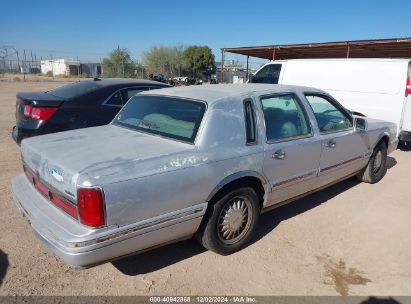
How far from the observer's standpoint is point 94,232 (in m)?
2.43

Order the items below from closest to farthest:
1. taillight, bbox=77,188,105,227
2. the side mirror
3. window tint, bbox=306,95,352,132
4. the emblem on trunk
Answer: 1. taillight, bbox=77,188,105,227
2. the emblem on trunk
3. window tint, bbox=306,95,352,132
4. the side mirror

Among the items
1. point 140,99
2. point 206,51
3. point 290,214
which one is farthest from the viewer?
point 206,51

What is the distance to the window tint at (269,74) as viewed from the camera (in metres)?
10.2

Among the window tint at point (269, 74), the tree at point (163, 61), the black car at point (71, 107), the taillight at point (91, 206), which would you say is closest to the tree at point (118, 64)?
the tree at point (163, 61)

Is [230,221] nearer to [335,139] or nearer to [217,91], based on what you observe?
[217,91]

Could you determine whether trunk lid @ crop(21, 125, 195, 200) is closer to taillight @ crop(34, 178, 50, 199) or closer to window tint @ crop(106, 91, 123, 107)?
taillight @ crop(34, 178, 50, 199)

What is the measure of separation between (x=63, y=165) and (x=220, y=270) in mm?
1626

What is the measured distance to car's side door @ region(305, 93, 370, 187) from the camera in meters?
4.31

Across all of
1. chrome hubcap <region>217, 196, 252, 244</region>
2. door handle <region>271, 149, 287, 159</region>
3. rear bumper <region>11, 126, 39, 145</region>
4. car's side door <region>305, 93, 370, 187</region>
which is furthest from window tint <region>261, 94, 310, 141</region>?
rear bumper <region>11, 126, 39, 145</region>

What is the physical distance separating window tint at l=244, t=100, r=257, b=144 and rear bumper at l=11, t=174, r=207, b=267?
83 centimetres

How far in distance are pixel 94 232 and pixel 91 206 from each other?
0.18m

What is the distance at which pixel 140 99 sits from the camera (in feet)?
13.4

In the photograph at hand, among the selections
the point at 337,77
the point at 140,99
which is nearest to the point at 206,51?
the point at 337,77

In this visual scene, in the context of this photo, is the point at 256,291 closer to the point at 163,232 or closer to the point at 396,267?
the point at 163,232
